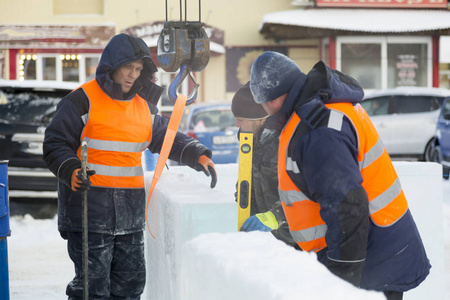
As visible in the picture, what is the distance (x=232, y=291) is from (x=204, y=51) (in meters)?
2.21

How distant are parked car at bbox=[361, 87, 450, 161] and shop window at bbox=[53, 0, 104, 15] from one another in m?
10.7

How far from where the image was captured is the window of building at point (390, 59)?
22438mm

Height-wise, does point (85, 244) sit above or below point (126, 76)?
below

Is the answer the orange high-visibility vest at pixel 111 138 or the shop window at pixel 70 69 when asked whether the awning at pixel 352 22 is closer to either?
the shop window at pixel 70 69

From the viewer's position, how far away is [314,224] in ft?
9.04

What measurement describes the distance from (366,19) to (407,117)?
7049 mm

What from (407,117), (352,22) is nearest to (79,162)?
(407,117)

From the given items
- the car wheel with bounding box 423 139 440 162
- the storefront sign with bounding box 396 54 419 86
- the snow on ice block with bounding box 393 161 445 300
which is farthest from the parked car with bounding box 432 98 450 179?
the storefront sign with bounding box 396 54 419 86

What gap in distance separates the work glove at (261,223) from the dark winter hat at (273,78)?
62cm

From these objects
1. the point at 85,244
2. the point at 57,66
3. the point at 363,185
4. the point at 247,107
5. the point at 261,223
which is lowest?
the point at 85,244

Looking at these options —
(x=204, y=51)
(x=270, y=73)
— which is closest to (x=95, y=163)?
(x=204, y=51)

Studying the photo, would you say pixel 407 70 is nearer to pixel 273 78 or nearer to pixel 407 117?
pixel 407 117

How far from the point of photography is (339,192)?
8.16 ft

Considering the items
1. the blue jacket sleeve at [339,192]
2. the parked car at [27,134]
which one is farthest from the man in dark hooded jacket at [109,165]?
the parked car at [27,134]
